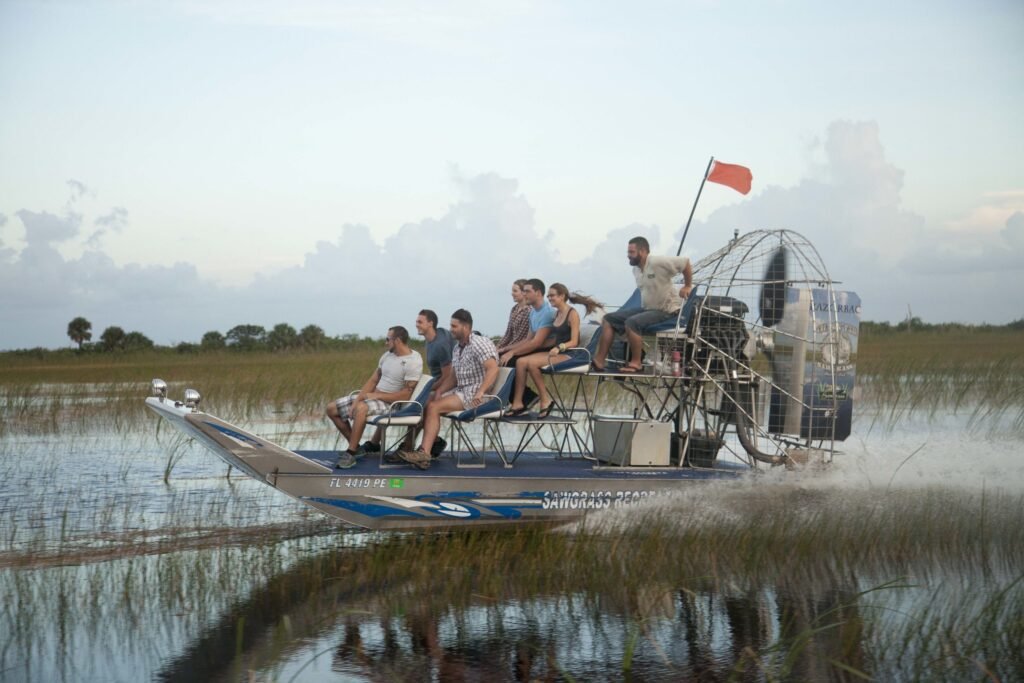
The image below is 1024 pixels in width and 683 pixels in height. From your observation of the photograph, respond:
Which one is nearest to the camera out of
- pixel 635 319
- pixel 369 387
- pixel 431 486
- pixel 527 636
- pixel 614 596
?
pixel 527 636

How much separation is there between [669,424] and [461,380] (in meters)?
2.07

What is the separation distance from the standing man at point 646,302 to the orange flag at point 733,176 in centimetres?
119

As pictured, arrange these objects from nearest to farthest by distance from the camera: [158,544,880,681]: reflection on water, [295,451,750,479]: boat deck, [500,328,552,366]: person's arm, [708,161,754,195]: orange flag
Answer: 1. [158,544,880,681]: reflection on water
2. [295,451,750,479]: boat deck
3. [500,328,552,366]: person's arm
4. [708,161,754,195]: orange flag

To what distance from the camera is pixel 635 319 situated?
10.3 m

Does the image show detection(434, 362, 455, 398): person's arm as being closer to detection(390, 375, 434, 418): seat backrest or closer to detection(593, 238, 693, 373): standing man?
detection(390, 375, 434, 418): seat backrest

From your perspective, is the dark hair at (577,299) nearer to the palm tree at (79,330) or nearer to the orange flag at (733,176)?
the orange flag at (733,176)

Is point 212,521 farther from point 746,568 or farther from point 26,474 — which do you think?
point 746,568

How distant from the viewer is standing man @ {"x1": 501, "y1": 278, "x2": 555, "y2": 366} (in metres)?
10.6

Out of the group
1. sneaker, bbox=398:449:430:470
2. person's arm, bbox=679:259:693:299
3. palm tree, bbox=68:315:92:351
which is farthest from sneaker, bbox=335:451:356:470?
palm tree, bbox=68:315:92:351

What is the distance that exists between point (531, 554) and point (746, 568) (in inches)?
71.4

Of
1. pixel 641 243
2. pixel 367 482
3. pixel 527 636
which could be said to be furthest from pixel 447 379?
pixel 527 636

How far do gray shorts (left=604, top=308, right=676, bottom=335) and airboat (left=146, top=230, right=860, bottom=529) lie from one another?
13 cm

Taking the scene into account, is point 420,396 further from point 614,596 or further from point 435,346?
point 614,596

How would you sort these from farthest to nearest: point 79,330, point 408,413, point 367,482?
point 79,330
point 408,413
point 367,482
